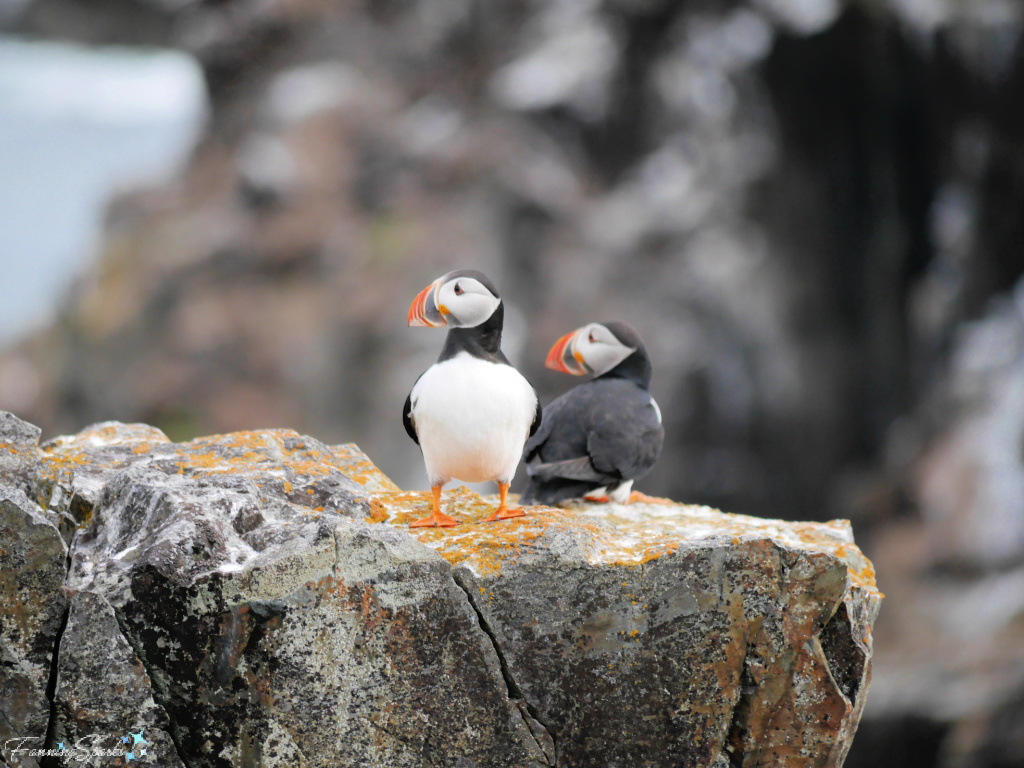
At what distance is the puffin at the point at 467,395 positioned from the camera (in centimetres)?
328

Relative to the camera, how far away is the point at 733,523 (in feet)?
12.5

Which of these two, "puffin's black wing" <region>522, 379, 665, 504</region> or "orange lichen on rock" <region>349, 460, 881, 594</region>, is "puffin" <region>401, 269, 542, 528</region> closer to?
"orange lichen on rock" <region>349, 460, 881, 594</region>

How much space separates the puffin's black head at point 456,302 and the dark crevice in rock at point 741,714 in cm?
145

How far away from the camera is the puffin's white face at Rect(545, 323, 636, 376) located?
4.69 m

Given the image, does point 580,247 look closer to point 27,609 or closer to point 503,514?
point 503,514

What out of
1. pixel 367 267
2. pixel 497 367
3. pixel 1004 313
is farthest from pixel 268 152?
pixel 497 367

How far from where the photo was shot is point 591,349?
4.71m

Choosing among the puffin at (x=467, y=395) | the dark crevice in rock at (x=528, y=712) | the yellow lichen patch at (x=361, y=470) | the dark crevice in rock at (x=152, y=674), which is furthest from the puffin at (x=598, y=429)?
the dark crevice in rock at (x=152, y=674)

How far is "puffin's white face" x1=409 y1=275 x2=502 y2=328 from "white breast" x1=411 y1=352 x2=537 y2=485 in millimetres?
145

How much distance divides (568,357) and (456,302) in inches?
60.2

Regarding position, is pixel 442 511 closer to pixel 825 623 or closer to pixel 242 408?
pixel 825 623

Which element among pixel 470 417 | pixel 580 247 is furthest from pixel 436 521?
pixel 580 247

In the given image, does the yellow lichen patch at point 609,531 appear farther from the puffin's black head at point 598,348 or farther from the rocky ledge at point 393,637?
the puffin's black head at point 598,348

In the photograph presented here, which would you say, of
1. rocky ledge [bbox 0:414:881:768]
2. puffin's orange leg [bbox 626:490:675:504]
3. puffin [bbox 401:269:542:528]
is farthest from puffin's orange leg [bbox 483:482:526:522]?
puffin's orange leg [bbox 626:490:675:504]
